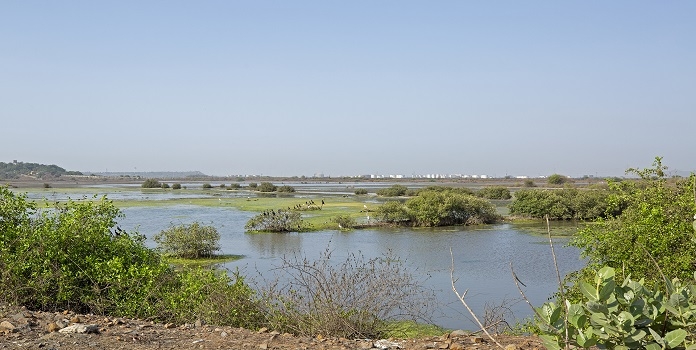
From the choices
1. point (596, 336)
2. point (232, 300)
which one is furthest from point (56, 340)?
point (596, 336)

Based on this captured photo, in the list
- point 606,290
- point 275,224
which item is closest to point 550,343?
point 606,290

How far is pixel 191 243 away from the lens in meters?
29.0

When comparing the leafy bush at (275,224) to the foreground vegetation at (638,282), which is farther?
the leafy bush at (275,224)

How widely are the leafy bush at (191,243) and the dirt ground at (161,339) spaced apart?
2131cm

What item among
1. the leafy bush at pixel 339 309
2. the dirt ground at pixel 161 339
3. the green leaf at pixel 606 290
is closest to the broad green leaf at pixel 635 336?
the green leaf at pixel 606 290

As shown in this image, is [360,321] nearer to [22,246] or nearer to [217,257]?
[22,246]

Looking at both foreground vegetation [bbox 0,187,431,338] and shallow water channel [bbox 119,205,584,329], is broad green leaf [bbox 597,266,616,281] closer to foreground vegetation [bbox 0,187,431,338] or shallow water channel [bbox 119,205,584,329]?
foreground vegetation [bbox 0,187,431,338]

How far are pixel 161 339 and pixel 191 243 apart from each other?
74.1 ft

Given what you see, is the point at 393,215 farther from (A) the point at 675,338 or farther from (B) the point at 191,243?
(A) the point at 675,338

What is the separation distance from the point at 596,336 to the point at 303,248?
28.0 m

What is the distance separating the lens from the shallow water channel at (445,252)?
18.8 metres

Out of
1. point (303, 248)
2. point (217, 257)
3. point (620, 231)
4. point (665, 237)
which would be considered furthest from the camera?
point (303, 248)

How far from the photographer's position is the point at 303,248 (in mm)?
30875

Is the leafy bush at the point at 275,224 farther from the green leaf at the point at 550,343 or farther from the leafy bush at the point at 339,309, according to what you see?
the green leaf at the point at 550,343
